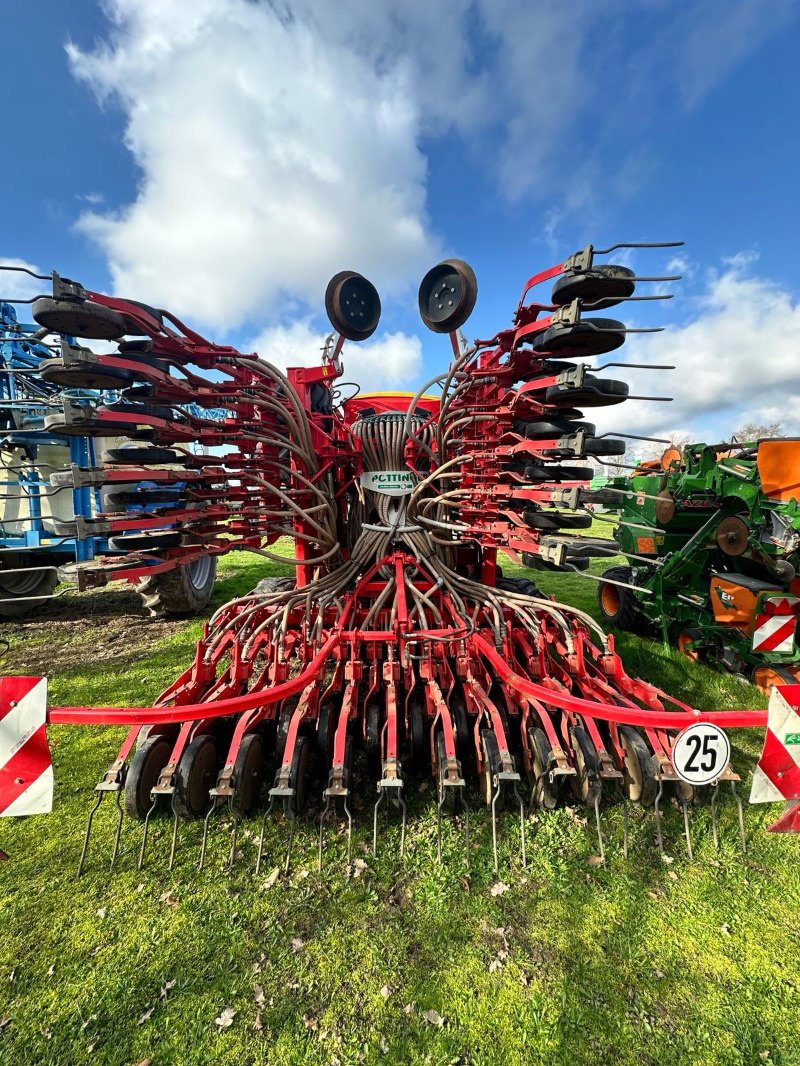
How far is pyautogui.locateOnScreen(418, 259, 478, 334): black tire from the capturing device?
153 inches

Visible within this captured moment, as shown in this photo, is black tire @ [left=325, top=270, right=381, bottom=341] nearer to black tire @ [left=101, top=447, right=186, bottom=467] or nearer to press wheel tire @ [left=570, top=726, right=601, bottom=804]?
black tire @ [left=101, top=447, right=186, bottom=467]

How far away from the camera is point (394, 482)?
164 inches

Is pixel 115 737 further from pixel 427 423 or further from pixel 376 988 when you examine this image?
pixel 427 423

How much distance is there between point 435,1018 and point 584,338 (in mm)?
3272

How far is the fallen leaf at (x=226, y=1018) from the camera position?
5.58 ft

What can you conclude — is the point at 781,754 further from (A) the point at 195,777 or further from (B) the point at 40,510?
(B) the point at 40,510

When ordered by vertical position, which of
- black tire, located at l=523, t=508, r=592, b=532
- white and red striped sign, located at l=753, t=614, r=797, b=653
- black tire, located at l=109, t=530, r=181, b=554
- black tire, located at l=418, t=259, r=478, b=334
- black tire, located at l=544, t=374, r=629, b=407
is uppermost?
black tire, located at l=418, t=259, r=478, b=334

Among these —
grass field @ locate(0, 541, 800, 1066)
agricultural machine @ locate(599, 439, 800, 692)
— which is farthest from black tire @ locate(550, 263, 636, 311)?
grass field @ locate(0, 541, 800, 1066)

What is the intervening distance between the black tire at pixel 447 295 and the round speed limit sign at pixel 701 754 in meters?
3.49

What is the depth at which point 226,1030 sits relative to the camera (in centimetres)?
169

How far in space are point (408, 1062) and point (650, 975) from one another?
→ 41.4 inches

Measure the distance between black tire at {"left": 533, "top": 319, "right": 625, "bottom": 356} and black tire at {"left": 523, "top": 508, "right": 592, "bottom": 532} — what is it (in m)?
1.02

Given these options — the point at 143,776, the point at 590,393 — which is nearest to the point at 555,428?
the point at 590,393

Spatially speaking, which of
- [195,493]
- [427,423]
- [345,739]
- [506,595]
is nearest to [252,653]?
[345,739]
